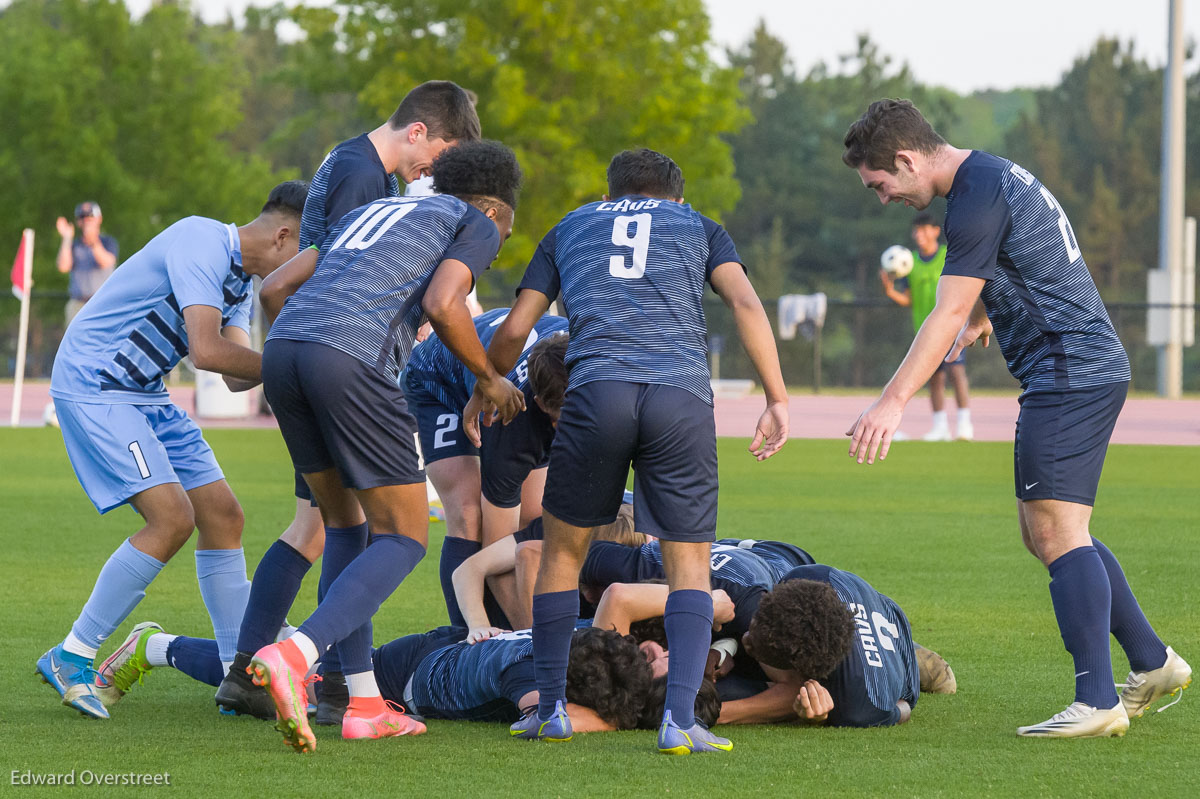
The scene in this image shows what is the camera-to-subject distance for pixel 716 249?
4223 millimetres

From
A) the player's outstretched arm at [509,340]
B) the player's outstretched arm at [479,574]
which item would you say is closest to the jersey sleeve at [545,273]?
the player's outstretched arm at [509,340]

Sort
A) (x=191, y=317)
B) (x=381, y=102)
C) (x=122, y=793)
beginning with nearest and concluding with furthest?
1. (x=122, y=793)
2. (x=191, y=317)
3. (x=381, y=102)

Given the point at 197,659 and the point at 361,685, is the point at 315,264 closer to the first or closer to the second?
the point at 361,685

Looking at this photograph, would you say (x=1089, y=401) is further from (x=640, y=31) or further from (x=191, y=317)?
(x=640, y=31)

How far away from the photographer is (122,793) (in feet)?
11.4

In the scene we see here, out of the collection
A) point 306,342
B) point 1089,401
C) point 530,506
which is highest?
point 306,342

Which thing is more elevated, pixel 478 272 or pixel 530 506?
pixel 478 272

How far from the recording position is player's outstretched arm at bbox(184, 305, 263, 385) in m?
4.42

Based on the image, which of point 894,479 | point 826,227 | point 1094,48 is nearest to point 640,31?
point 894,479

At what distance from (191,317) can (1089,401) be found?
2.81 m

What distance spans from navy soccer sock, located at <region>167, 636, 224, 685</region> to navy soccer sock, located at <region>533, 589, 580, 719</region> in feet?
4.23

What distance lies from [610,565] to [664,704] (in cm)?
83

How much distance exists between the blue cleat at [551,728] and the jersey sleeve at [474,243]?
1329 millimetres

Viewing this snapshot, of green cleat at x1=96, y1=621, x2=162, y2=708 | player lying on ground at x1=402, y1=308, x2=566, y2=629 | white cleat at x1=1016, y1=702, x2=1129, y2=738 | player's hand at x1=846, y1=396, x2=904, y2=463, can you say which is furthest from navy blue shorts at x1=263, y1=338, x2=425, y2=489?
white cleat at x1=1016, y1=702, x2=1129, y2=738
